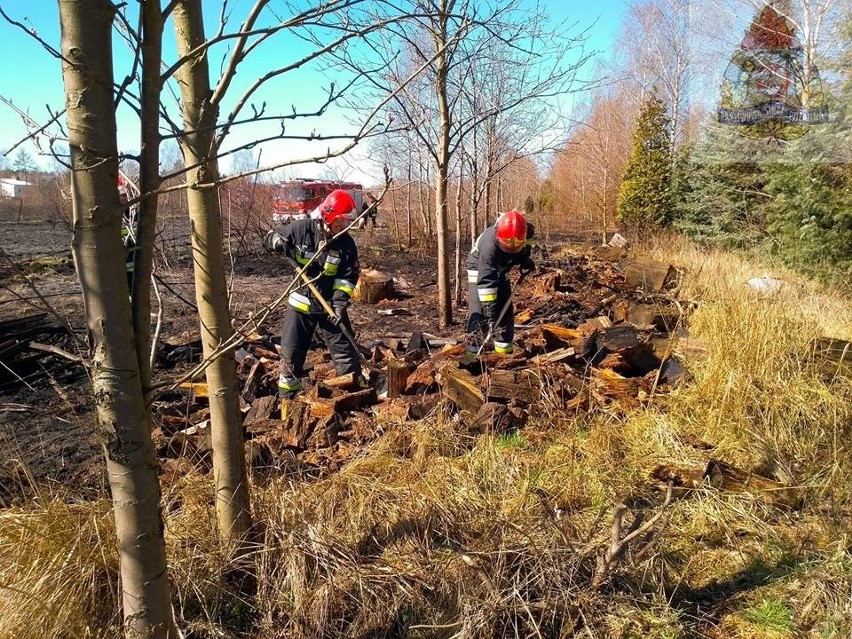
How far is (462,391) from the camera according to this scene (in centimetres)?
463

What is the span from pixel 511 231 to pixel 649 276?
457 centimetres

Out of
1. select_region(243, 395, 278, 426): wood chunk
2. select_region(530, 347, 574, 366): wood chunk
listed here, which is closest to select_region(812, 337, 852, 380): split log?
select_region(530, 347, 574, 366): wood chunk

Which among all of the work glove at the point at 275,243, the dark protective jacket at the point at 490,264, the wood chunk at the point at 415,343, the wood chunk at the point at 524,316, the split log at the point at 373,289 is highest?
the work glove at the point at 275,243

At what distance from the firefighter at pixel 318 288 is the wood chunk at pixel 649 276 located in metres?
5.75

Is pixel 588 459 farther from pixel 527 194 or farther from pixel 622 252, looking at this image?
pixel 527 194

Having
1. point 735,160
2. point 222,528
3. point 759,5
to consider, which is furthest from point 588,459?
point 759,5

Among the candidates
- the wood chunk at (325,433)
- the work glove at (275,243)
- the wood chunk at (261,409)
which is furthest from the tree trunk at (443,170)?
the wood chunk at (325,433)

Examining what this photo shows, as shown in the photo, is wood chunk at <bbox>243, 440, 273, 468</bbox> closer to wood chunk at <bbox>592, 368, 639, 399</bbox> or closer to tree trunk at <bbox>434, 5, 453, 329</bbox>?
wood chunk at <bbox>592, 368, 639, 399</bbox>

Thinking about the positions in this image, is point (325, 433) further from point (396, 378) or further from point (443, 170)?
point (443, 170)

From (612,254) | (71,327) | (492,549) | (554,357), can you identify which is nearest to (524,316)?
(554,357)

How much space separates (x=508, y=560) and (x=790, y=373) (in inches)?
138

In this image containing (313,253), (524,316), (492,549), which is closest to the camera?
(492,549)

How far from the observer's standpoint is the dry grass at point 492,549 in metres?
2.21

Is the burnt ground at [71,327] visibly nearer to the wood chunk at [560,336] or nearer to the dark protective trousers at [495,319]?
the dark protective trousers at [495,319]
